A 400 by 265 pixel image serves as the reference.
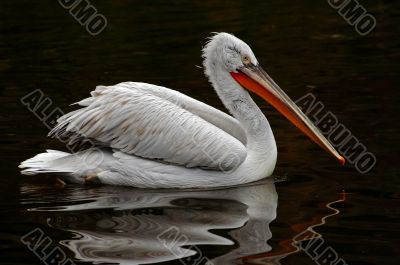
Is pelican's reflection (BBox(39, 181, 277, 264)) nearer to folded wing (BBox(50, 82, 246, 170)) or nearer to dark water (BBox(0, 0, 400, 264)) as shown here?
dark water (BBox(0, 0, 400, 264))

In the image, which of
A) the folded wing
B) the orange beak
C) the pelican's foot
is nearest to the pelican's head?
the orange beak

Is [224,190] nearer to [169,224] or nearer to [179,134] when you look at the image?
[179,134]

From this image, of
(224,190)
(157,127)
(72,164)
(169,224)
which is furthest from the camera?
(72,164)

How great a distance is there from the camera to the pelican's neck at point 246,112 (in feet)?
22.0

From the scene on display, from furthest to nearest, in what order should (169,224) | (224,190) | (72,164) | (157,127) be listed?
1. (72,164)
2. (157,127)
3. (224,190)
4. (169,224)

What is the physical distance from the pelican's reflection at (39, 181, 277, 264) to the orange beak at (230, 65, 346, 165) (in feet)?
1.76

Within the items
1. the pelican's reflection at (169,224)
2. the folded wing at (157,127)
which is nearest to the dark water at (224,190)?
the pelican's reflection at (169,224)

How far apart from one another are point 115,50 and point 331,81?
4014 mm

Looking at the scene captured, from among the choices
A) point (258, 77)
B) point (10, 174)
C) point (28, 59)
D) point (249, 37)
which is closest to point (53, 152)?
point (10, 174)

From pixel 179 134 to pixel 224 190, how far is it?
56cm

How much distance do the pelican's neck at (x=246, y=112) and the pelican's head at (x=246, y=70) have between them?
3cm

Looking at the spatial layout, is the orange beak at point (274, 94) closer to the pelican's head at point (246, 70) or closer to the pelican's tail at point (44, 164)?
the pelican's head at point (246, 70)

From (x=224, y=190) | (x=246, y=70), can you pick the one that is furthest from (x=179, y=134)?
(x=246, y=70)

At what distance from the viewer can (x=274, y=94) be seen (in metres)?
6.81
